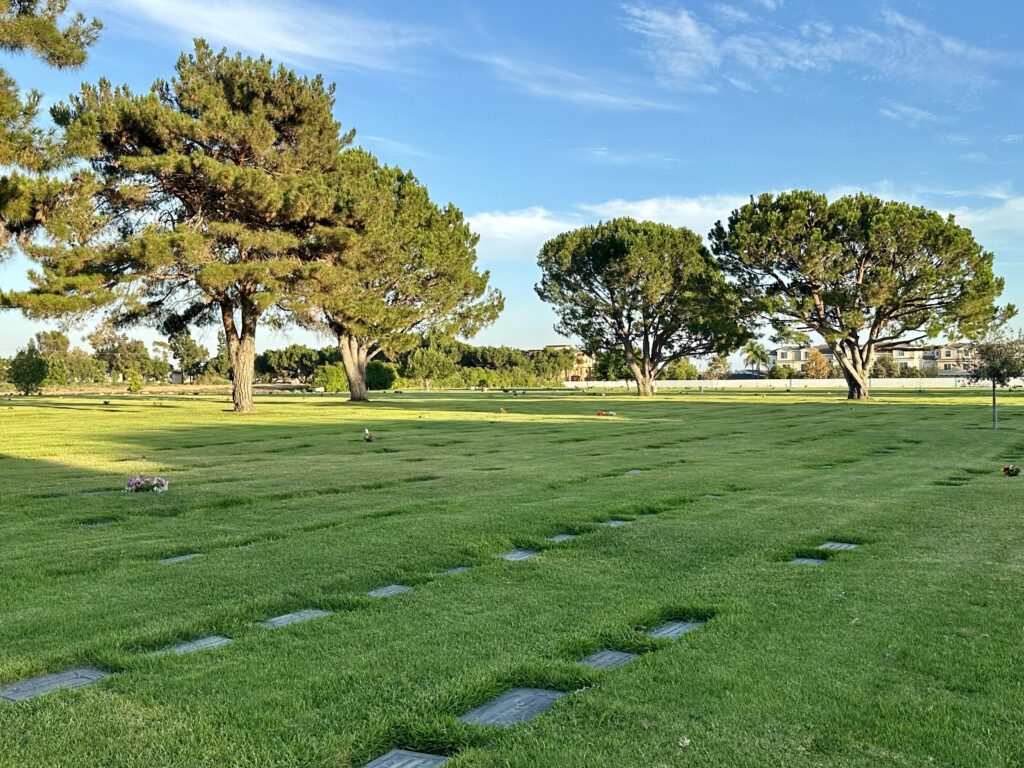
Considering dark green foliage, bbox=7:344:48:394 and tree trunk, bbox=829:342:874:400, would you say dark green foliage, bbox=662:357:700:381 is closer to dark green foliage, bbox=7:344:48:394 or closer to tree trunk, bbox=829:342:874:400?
tree trunk, bbox=829:342:874:400

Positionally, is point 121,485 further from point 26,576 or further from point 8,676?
point 8,676

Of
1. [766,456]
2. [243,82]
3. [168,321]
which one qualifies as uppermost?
[243,82]

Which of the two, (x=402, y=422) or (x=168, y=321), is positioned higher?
(x=168, y=321)

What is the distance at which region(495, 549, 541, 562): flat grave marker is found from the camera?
18.9 ft

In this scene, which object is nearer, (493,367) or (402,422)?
(402,422)

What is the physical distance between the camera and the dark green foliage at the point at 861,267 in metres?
43.2

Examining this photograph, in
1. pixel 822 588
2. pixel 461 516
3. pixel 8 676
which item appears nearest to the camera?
pixel 8 676

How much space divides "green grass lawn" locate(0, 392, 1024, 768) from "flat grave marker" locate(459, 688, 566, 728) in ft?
0.18

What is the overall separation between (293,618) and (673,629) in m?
2.06

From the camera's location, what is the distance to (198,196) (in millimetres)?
29156

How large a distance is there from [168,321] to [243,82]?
10.4m

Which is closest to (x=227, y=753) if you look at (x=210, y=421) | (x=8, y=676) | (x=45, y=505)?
(x=8, y=676)

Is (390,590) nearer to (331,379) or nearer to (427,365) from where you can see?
(331,379)

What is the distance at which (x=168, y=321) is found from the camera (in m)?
33.2
